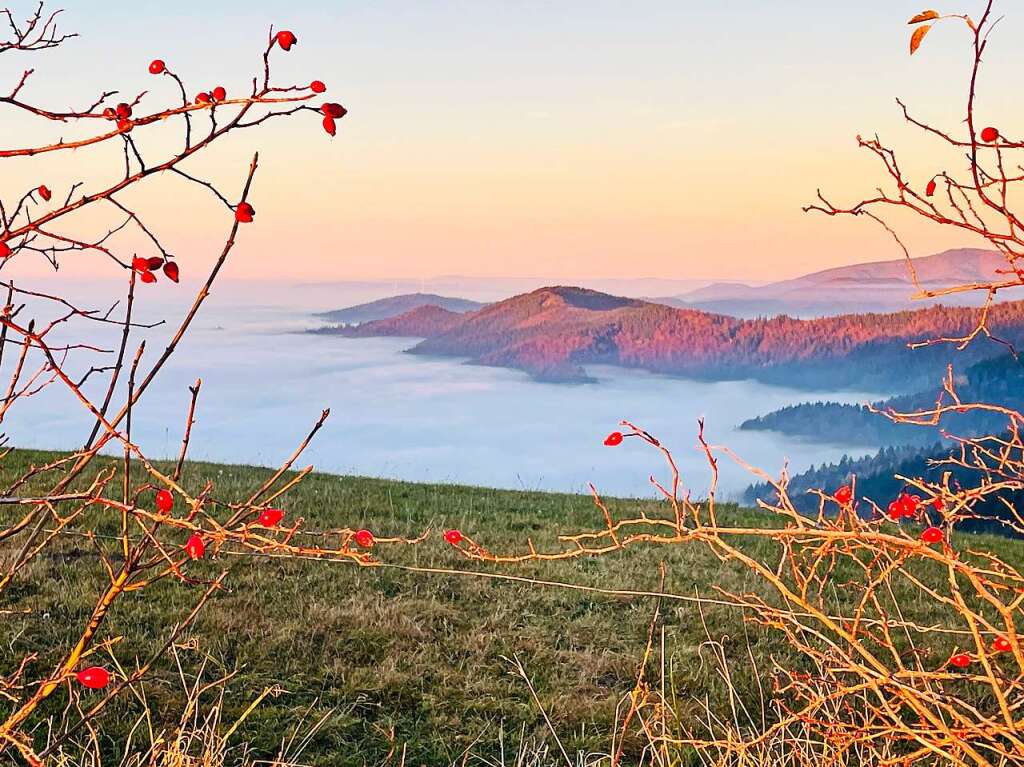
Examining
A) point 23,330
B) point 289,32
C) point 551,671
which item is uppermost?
point 289,32

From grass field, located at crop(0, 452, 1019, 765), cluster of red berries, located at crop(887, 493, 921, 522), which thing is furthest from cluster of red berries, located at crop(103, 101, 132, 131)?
grass field, located at crop(0, 452, 1019, 765)

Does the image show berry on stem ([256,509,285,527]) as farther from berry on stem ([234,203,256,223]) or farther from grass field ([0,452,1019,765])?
grass field ([0,452,1019,765])

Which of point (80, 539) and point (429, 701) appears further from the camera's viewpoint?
point (80, 539)

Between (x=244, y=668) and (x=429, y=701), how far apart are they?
0.86 m

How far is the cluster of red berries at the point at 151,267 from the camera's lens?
4.66 ft

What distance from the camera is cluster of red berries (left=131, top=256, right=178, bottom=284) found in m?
1.42

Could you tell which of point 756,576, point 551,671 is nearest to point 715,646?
point 551,671

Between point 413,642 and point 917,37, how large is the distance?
11.7 feet

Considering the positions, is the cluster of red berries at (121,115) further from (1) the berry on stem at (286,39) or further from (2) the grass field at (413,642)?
(2) the grass field at (413,642)

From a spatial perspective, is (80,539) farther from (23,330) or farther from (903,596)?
(903,596)

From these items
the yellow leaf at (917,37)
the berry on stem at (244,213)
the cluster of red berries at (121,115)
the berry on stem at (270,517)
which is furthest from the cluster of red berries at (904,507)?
the cluster of red berries at (121,115)

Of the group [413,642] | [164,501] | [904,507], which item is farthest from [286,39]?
[413,642]

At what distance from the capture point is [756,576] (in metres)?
5.87

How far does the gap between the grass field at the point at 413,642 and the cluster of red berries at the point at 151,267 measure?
201 centimetres
